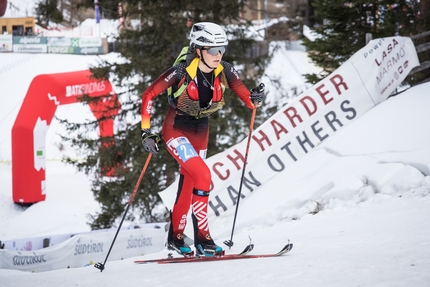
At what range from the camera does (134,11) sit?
13.4m

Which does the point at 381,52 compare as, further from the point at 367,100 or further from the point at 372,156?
the point at 372,156

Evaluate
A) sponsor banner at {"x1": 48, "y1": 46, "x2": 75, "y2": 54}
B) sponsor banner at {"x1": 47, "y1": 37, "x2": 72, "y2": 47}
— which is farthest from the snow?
sponsor banner at {"x1": 48, "y1": 46, "x2": 75, "y2": 54}

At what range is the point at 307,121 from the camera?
27.6 feet

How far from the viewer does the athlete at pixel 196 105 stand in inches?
187

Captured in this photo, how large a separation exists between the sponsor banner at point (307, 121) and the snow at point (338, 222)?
0.26 metres

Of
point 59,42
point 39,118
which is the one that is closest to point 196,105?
point 39,118

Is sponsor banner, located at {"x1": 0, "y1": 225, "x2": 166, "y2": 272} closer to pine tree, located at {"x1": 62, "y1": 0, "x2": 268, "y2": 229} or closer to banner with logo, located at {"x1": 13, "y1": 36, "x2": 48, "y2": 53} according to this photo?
pine tree, located at {"x1": 62, "y1": 0, "x2": 268, "y2": 229}

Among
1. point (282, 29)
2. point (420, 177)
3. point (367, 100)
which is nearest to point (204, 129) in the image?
point (420, 177)

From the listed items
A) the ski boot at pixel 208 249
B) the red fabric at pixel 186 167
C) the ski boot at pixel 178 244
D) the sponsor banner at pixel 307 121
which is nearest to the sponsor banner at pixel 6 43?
the sponsor banner at pixel 307 121

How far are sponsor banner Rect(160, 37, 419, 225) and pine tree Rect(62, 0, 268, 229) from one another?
15.1ft

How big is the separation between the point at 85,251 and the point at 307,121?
420cm

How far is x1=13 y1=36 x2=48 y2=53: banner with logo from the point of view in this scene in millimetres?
11820

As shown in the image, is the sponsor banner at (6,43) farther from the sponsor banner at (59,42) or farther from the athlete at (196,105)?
the athlete at (196,105)

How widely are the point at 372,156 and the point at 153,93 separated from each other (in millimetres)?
3506
